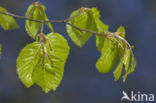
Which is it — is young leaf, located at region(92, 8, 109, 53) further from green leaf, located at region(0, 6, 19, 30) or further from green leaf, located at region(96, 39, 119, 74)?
green leaf, located at region(0, 6, 19, 30)

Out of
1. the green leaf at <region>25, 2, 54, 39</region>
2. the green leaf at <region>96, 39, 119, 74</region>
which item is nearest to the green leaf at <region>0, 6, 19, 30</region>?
the green leaf at <region>25, 2, 54, 39</region>

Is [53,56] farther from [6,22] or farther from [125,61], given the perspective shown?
[6,22]

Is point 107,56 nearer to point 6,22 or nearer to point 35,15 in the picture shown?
point 35,15

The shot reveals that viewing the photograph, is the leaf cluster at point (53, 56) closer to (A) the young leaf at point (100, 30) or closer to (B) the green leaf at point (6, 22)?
(A) the young leaf at point (100, 30)

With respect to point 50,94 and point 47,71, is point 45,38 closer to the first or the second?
point 47,71

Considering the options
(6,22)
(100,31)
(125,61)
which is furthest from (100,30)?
(6,22)

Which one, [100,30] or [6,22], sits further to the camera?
[6,22]

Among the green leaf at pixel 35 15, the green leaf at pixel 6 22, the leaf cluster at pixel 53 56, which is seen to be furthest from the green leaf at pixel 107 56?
the green leaf at pixel 6 22

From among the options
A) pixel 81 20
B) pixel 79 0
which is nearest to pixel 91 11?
pixel 81 20
